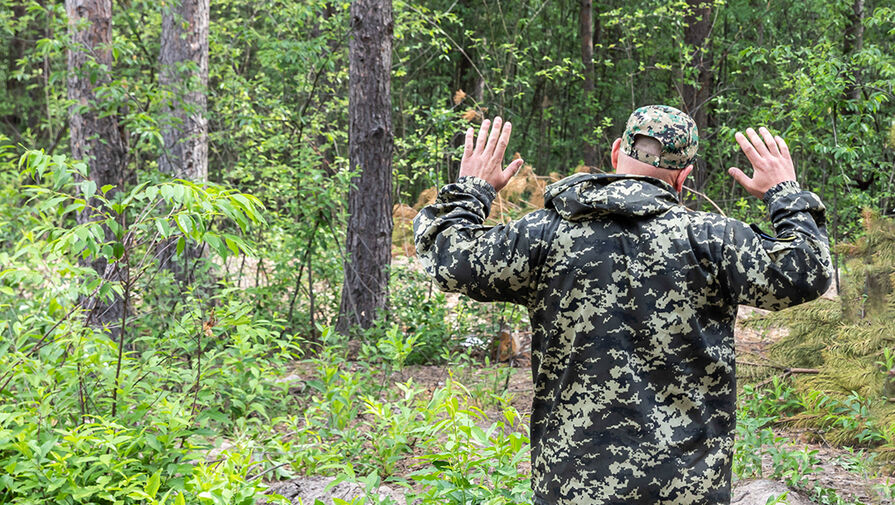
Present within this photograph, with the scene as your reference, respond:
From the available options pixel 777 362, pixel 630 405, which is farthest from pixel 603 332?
pixel 777 362

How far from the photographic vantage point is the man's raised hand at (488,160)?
2.49 m

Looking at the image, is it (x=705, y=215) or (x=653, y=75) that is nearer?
(x=705, y=215)

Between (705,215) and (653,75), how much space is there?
64.3ft

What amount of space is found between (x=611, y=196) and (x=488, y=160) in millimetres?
471

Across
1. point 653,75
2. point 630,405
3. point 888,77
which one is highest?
Answer: point 653,75

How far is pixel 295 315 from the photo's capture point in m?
8.48

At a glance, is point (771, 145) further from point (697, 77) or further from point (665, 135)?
point (697, 77)

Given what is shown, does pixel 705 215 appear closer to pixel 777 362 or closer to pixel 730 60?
pixel 777 362

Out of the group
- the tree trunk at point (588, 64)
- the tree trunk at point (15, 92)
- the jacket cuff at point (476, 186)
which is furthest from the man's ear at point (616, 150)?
the tree trunk at point (15, 92)

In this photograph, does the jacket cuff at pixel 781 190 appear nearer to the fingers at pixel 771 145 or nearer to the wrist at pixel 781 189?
the wrist at pixel 781 189

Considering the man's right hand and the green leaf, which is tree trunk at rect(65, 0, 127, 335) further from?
the man's right hand

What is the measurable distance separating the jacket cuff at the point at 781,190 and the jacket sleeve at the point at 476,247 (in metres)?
0.68

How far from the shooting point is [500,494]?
11.0 ft

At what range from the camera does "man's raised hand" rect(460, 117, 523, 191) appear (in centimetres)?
249
